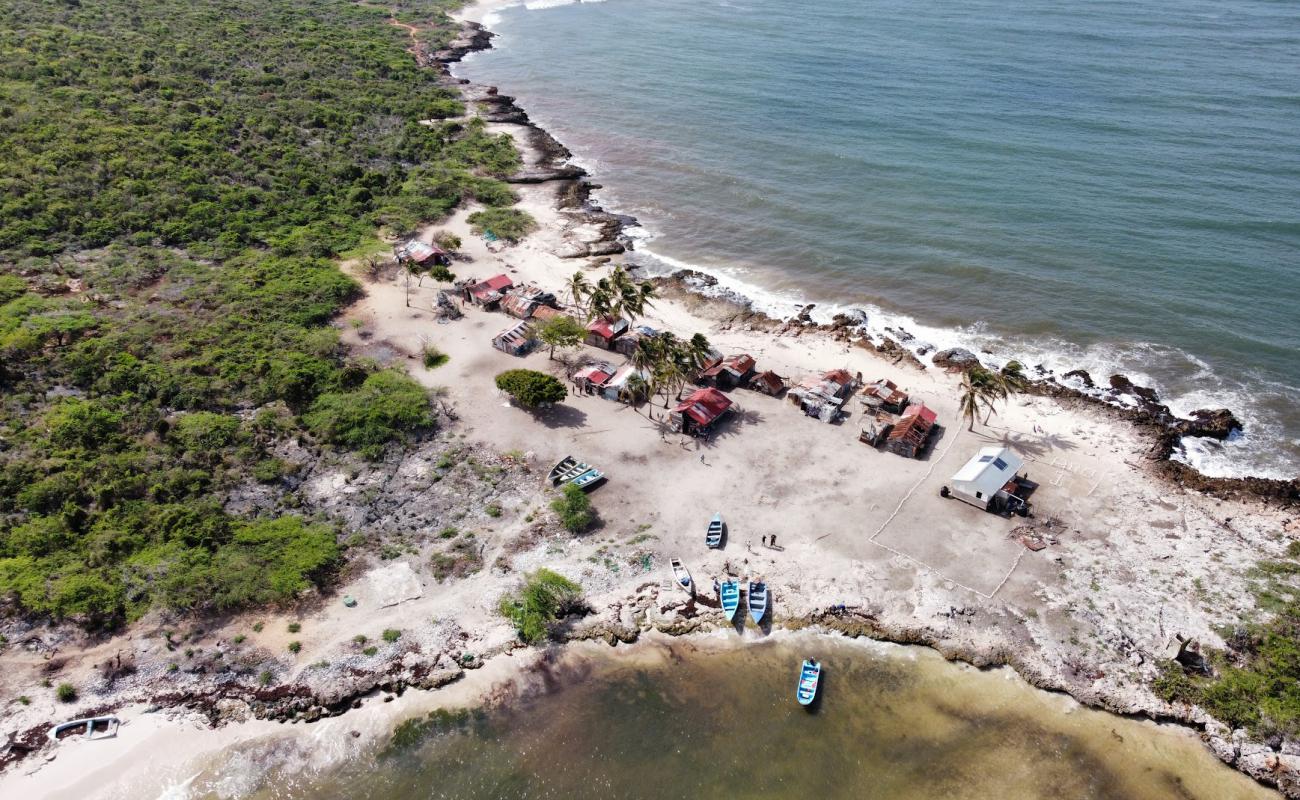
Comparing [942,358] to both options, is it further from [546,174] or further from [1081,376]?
[546,174]

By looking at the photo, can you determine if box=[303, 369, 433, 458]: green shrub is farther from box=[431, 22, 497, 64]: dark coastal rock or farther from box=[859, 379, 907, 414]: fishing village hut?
box=[431, 22, 497, 64]: dark coastal rock

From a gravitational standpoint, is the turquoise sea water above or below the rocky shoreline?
above

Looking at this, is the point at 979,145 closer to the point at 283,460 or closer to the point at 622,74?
the point at 622,74

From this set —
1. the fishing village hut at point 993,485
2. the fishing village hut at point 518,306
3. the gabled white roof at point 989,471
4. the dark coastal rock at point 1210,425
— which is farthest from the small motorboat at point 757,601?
the dark coastal rock at point 1210,425

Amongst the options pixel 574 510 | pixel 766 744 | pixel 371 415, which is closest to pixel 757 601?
pixel 766 744

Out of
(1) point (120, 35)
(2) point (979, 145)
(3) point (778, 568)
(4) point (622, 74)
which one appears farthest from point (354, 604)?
(1) point (120, 35)

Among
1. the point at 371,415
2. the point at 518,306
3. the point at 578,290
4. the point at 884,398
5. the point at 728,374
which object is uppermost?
the point at 578,290

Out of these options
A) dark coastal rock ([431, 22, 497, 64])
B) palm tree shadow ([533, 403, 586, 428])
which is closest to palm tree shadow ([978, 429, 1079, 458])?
palm tree shadow ([533, 403, 586, 428])
